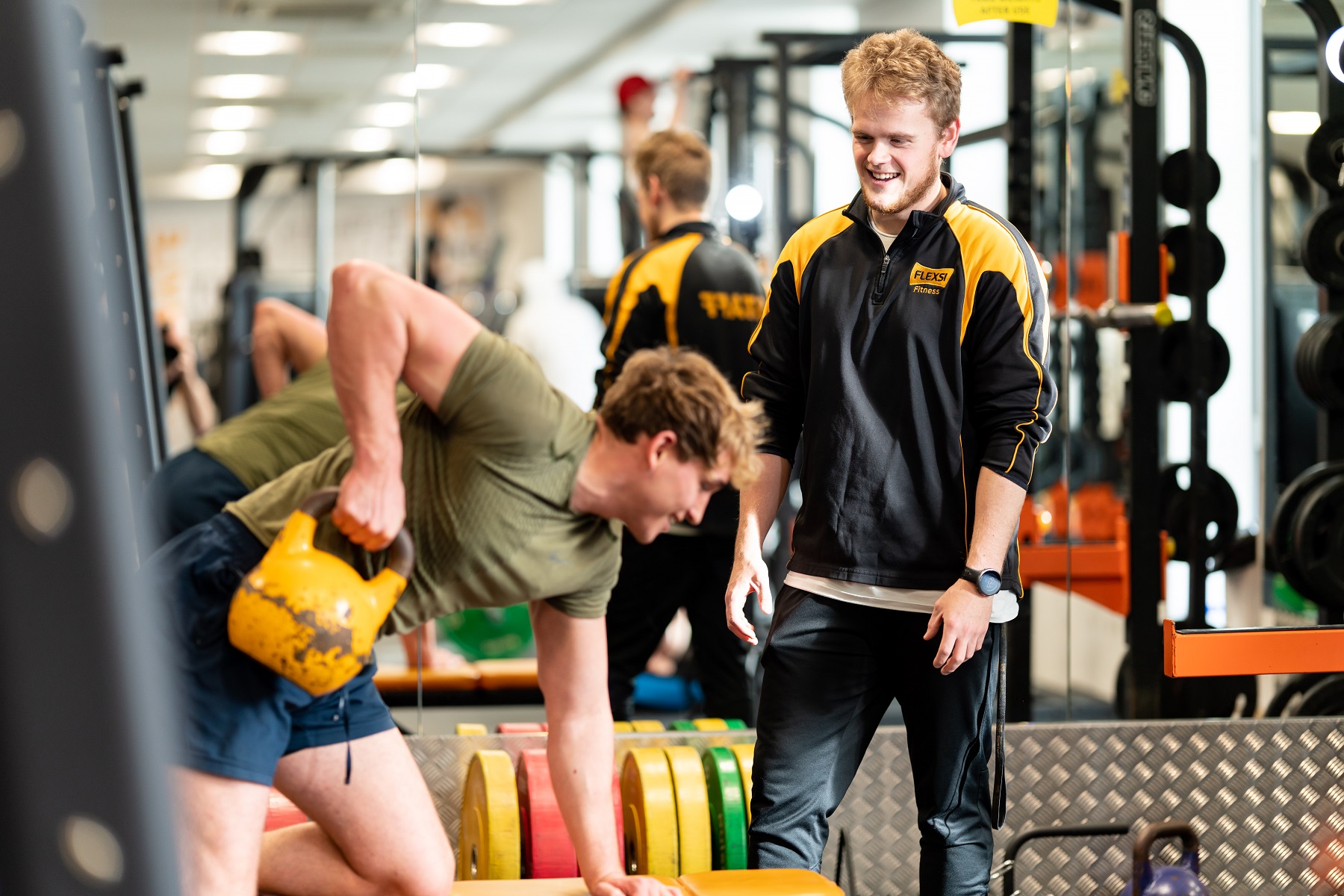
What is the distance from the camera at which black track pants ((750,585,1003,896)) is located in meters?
2.29

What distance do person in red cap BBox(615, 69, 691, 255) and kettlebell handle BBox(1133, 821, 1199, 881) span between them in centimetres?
233

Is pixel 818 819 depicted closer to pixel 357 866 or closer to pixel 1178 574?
pixel 357 866

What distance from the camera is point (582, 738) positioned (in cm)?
216

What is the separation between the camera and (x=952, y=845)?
7.52 feet

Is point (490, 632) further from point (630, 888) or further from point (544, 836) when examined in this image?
point (630, 888)

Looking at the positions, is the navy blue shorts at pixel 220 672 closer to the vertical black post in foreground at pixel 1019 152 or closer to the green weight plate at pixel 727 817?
the green weight plate at pixel 727 817

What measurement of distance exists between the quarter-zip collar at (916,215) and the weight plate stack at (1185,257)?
4.63 ft

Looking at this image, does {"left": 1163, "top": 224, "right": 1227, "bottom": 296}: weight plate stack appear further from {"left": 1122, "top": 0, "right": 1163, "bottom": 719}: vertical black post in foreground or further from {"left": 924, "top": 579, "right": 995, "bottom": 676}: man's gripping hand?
{"left": 924, "top": 579, "right": 995, "bottom": 676}: man's gripping hand

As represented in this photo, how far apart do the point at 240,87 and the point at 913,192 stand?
11.2 feet

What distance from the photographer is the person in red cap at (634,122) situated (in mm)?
4211

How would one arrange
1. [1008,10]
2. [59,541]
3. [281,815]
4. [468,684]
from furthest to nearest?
[468,684], [1008,10], [281,815], [59,541]

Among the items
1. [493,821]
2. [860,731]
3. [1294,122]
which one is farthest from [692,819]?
[1294,122]

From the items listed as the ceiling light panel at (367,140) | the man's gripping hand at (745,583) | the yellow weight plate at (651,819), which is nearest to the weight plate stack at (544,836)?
the yellow weight plate at (651,819)

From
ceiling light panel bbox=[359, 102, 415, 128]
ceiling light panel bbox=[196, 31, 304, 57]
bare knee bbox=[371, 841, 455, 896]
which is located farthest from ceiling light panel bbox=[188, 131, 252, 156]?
bare knee bbox=[371, 841, 455, 896]
